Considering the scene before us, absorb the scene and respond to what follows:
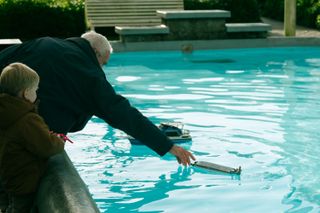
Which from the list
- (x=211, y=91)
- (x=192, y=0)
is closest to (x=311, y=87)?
(x=211, y=91)

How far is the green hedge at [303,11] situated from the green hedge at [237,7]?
170cm

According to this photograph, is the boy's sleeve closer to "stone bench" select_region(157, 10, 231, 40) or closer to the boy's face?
the boy's face

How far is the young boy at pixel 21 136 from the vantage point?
370cm

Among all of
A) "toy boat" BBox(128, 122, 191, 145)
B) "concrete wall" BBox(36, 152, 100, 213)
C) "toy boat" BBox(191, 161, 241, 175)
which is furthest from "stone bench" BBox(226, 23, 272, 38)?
"concrete wall" BBox(36, 152, 100, 213)

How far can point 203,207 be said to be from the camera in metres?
6.22

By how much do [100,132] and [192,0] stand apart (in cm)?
1184

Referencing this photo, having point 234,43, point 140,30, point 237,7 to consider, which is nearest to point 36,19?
point 140,30

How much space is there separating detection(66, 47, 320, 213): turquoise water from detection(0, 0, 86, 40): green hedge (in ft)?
13.6

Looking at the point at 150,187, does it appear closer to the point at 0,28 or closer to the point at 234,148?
the point at 234,148

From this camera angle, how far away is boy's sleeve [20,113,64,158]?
3689mm

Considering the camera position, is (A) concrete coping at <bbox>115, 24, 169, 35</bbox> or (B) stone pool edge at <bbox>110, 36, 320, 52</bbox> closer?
(A) concrete coping at <bbox>115, 24, 169, 35</bbox>

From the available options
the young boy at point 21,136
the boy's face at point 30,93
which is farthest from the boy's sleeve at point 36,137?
the boy's face at point 30,93

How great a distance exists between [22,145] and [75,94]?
0.94m

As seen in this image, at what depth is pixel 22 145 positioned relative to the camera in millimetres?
3754
